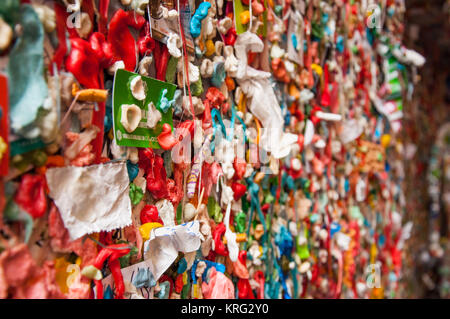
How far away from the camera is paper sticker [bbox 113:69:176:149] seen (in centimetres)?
48

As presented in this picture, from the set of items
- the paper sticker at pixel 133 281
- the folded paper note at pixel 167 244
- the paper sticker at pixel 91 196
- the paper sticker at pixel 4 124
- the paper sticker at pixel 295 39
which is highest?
the paper sticker at pixel 295 39

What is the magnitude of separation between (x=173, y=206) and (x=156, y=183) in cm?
Result: 6

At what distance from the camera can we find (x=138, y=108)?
496 mm

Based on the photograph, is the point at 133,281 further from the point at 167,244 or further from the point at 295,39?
the point at 295,39

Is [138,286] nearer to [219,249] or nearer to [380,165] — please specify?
[219,249]

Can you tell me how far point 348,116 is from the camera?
3.92ft

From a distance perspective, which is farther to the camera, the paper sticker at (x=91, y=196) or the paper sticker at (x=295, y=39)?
the paper sticker at (x=295, y=39)

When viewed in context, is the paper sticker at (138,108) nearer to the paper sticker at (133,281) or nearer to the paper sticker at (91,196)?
the paper sticker at (91,196)

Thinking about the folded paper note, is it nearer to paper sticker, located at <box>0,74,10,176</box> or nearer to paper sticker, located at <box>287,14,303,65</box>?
paper sticker, located at <box>0,74,10,176</box>

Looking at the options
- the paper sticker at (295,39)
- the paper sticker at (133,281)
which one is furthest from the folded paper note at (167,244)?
the paper sticker at (295,39)

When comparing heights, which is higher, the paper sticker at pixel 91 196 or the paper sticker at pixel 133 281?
the paper sticker at pixel 91 196

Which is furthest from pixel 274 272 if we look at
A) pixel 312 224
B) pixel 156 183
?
pixel 156 183

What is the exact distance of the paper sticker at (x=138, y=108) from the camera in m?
0.48

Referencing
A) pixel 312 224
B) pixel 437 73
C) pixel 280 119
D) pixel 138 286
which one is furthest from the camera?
pixel 437 73
